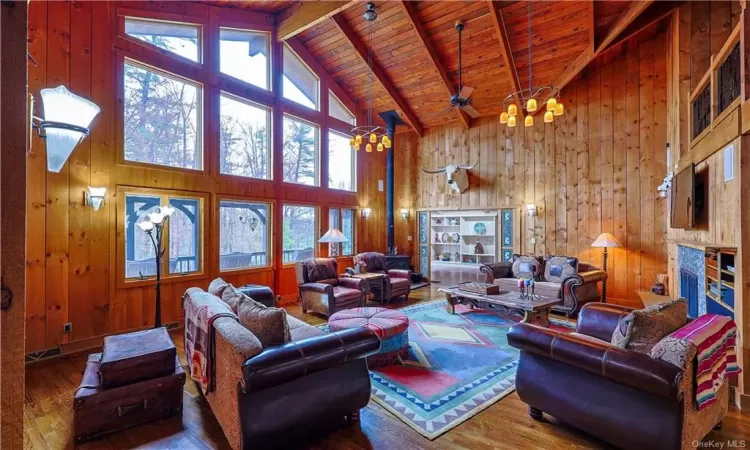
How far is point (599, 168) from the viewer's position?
22.1ft

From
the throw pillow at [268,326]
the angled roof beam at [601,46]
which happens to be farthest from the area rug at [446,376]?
the angled roof beam at [601,46]

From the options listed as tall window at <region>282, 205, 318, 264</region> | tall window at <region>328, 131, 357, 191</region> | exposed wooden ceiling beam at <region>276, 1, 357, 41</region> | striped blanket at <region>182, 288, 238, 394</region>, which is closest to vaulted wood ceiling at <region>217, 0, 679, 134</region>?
exposed wooden ceiling beam at <region>276, 1, 357, 41</region>

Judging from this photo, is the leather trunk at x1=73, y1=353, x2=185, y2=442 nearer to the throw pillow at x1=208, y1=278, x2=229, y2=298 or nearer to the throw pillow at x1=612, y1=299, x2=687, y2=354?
the throw pillow at x1=208, y1=278, x2=229, y2=298

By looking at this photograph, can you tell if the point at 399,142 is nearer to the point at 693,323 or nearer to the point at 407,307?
the point at 407,307

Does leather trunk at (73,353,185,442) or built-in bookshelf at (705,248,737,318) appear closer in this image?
leather trunk at (73,353,185,442)

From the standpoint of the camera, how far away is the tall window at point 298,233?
7086 mm

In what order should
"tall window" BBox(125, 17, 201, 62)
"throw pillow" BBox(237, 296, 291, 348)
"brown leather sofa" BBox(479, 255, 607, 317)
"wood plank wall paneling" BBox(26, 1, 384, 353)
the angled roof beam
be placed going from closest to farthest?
"throw pillow" BBox(237, 296, 291, 348) → "wood plank wall paneling" BBox(26, 1, 384, 353) → "tall window" BBox(125, 17, 201, 62) → the angled roof beam → "brown leather sofa" BBox(479, 255, 607, 317)

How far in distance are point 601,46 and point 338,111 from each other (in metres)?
5.42

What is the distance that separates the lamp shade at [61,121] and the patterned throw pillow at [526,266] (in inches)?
256

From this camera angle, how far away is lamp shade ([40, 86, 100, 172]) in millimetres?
2053

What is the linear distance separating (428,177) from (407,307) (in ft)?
13.4

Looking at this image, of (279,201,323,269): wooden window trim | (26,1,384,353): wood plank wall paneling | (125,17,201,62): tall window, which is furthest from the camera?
(279,201,323,269): wooden window trim

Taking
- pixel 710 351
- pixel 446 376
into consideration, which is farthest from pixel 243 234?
pixel 710 351

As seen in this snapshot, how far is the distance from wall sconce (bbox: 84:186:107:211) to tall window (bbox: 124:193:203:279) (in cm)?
44
